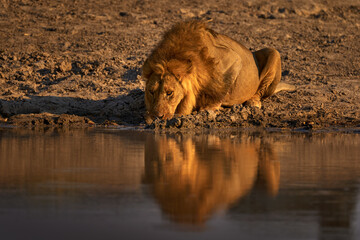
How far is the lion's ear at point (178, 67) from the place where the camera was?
10188 millimetres

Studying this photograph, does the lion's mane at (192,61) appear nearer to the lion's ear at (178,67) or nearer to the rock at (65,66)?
the lion's ear at (178,67)

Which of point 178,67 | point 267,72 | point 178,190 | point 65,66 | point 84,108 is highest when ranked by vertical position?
point 65,66

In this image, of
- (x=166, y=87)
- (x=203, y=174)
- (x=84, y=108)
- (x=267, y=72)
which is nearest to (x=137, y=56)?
(x=84, y=108)

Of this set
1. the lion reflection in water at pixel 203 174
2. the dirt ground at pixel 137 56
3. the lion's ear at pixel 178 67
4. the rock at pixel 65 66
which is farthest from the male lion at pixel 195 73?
the rock at pixel 65 66

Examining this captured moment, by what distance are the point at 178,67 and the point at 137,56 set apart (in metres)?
5.57

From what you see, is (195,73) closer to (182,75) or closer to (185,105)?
(182,75)

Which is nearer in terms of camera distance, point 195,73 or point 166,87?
point 166,87

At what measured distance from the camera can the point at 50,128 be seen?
1035 cm

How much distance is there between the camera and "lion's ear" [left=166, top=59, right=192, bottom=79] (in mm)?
10188

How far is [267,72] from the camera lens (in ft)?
42.3

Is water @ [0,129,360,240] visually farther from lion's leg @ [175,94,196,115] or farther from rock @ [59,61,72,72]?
rock @ [59,61,72,72]

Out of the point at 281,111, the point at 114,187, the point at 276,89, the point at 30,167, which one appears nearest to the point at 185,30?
the point at 281,111

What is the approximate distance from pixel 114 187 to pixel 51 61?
10703 mm

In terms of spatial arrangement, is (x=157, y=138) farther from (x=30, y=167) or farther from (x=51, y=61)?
(x=51, y=61)
